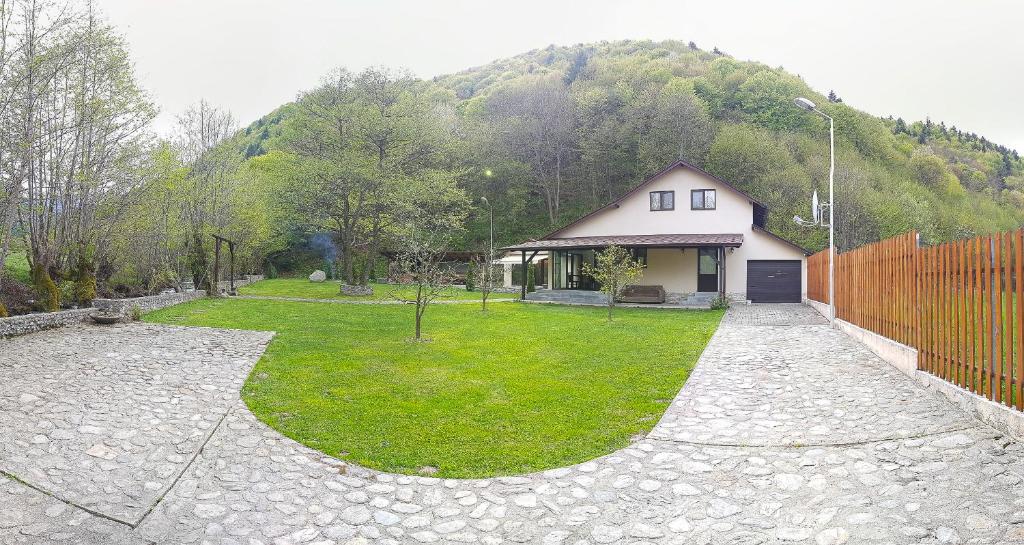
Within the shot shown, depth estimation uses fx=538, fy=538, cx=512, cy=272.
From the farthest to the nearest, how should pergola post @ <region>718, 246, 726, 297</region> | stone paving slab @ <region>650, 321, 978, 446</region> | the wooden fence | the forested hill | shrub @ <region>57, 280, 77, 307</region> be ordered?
the forested hill, pergola post @ <region>718, 246, 726, 297</region>, the wooden fence, shrub @ <region>57, 280, 77, 307</region>, stone paving slab @ <region>650, 321, 978, 446</region>

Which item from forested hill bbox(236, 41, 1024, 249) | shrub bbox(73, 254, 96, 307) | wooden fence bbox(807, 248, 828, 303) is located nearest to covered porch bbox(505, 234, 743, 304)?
wooden fence bbox(807, 248, 828, 303)

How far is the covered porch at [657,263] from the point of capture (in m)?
24.5

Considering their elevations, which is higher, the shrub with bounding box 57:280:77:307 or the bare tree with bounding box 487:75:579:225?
the bare tree with bounding box 487:75:579:225

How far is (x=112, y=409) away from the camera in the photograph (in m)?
6.78

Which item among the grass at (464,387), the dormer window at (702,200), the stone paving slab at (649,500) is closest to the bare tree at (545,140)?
the dormer window at (702,200)

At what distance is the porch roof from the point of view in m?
23.2

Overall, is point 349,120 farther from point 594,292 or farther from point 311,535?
point 311,535

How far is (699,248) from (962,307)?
19430mm

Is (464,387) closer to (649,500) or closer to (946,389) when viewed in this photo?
(649,500)

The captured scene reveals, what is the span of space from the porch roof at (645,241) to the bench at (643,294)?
2.21 metres

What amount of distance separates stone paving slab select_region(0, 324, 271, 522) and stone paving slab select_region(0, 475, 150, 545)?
0.39 feet

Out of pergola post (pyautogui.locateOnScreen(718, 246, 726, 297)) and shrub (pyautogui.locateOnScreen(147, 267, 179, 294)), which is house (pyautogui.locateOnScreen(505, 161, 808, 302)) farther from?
shrub (pyautogui.locateOnScreen(147, 267, 179, 294))

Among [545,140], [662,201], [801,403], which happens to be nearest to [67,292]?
[801,403]

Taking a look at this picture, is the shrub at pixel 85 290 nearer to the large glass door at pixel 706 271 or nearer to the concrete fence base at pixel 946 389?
the concrete fence base at pixel 946 389
